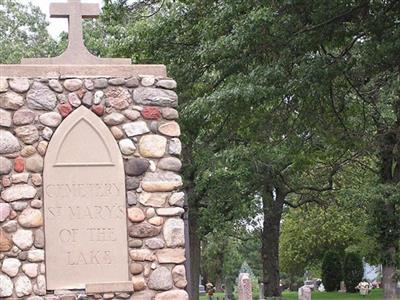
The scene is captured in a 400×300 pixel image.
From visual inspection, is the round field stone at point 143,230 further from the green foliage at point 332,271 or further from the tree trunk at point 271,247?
the green foliage at point 332,271

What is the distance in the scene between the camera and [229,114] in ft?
43.1

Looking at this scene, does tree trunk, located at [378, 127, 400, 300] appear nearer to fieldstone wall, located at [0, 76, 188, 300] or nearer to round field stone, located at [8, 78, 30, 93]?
fieldstone wall, located at [0, 76, 188, 300]

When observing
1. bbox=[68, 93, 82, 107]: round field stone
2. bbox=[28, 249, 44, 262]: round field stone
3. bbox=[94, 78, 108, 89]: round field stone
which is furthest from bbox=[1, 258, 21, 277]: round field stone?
bbox=[94, 78, 108, 89]: round field stone

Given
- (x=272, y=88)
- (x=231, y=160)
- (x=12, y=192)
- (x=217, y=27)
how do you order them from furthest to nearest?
(x=231, y=160) → (x=217, y=27) → (x=272, y=88) → (x=12, y=192)

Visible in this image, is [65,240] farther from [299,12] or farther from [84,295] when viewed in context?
[299,12]

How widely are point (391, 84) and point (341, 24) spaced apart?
79.3 inches

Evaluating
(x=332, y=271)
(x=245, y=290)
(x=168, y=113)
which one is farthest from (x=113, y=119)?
(x=332, y=271)

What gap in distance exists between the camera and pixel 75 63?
294 inches

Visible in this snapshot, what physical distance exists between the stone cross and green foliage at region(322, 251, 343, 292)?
30.6 m

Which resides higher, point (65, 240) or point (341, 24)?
point (341, 24)

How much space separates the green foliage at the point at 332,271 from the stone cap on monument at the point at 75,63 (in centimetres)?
3065

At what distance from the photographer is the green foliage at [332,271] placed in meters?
37.3

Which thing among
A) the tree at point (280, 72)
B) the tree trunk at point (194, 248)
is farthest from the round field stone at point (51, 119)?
the tree trunk at point (194, 248)

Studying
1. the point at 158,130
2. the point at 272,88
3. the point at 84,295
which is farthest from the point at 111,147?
the point at 272,88
